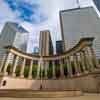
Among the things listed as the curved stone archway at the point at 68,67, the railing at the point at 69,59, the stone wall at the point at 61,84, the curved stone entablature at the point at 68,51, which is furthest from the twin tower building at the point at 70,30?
the stone wall at the point at 61,84

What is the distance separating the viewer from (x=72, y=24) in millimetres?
109188

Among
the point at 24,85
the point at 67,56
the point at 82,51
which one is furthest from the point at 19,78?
the point at 82,51

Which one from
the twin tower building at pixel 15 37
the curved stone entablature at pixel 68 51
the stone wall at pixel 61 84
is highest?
the twin tower building at pixel 15 37

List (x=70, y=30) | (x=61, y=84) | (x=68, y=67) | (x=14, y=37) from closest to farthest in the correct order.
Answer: (x=61, y=84), (x=68, y=67), (x=70, y=30), (x=14, y=37)

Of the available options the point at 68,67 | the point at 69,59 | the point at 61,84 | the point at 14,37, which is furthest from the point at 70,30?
the point at 61,84

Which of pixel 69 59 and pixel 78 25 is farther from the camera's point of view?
pixel 78 25

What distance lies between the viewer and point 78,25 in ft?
359

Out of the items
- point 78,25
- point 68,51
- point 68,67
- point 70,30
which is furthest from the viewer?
point 78,25

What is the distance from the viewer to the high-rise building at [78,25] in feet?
320

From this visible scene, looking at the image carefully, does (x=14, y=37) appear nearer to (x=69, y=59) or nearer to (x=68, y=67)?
(x=69, y=59)

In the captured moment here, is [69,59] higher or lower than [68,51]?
lower

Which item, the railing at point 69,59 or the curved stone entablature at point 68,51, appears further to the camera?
the curved stone entablature at point 68,51

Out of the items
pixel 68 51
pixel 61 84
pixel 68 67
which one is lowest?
pixel 61 84

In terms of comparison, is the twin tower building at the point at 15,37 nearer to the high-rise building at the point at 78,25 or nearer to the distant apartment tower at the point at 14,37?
the distant apartment tower at the point at 14,37
